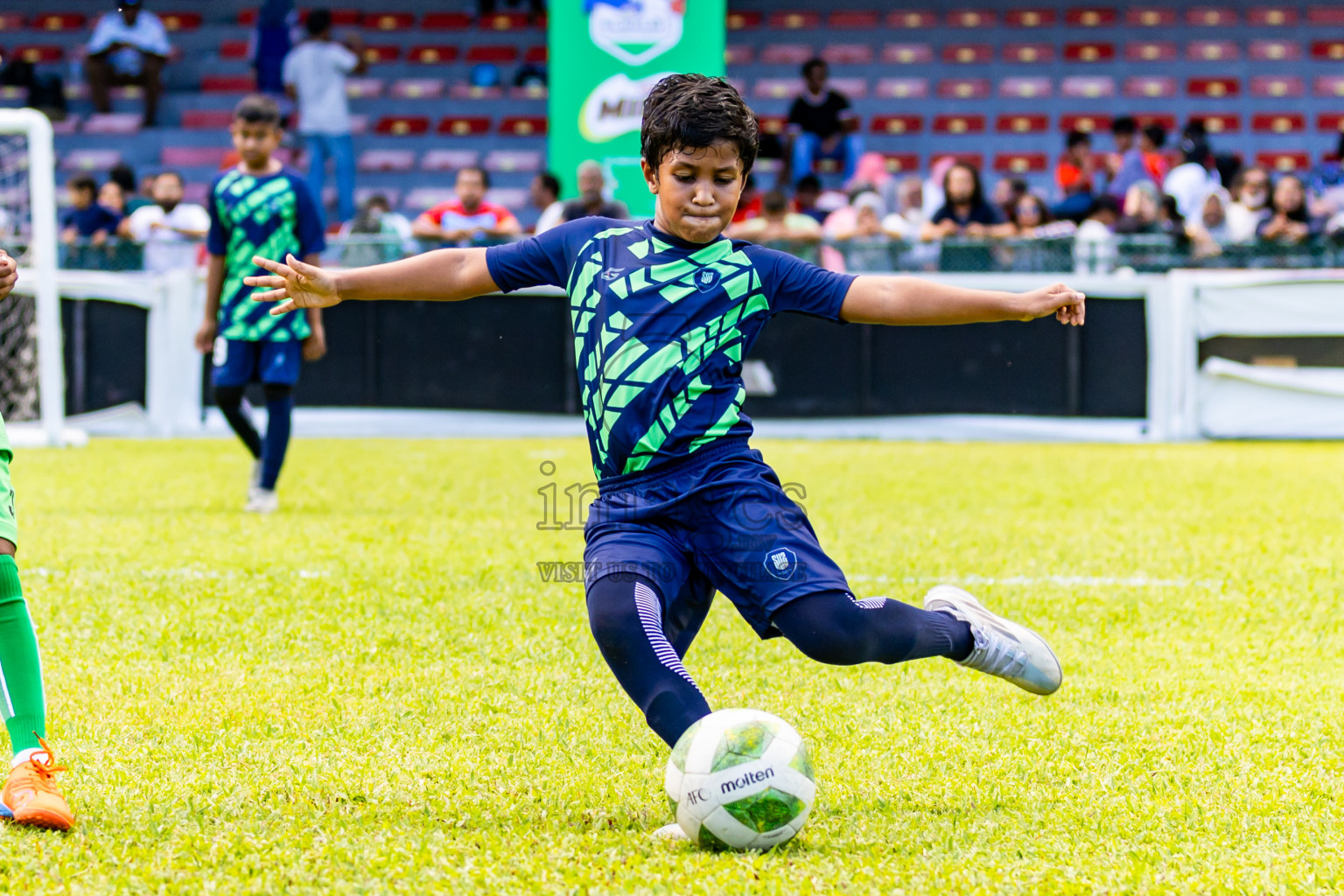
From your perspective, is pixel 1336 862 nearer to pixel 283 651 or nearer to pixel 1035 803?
pixel 1035 803

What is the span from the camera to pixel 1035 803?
2785 mm

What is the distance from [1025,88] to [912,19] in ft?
7.30

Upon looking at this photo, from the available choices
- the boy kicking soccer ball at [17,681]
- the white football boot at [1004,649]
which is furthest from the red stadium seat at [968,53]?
the boy kicking soccer ball at [17,681]

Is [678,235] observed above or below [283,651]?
above

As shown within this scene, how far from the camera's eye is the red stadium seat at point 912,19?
73.8 ft

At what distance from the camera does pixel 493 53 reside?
22.1 m

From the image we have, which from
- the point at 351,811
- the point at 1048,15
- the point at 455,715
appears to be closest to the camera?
the point at 351,811

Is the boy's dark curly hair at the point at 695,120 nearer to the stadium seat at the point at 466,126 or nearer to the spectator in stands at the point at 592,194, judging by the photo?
the spectator in stands at the point at 592,194

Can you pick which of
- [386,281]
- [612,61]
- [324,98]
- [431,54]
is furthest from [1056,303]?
[431,54]

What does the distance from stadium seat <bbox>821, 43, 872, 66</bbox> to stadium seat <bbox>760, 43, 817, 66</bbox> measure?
25 cm

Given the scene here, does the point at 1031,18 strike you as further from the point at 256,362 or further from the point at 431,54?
the point at 256,362

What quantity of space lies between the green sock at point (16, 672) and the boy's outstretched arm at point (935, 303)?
1.66m

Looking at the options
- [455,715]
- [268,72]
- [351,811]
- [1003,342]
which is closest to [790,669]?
[455,715]

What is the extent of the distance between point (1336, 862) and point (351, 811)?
5.55 ft
